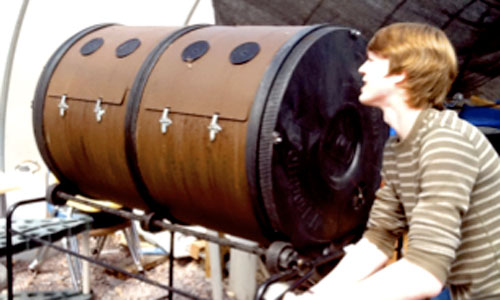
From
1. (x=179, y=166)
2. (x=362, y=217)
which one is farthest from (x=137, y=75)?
(x=362, y=217)

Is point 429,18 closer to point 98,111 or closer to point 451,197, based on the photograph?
point 98,111

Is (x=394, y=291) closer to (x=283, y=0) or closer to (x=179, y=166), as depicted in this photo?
(x=179, y=166)

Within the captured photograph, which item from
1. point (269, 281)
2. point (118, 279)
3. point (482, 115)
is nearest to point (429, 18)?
point (482, 115)

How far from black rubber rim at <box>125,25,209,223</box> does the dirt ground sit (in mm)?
2154

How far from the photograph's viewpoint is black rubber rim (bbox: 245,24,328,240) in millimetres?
A: 1590

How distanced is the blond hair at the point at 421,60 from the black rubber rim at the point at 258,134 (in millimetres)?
375

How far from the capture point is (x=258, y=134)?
158 centimetres

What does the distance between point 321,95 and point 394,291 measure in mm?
749

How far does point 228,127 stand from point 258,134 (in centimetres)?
12

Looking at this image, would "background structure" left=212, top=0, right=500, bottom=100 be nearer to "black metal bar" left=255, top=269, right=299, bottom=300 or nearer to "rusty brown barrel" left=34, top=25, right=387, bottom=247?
"rusty brown barrel" left=34, top=25, right=387, bottom=247

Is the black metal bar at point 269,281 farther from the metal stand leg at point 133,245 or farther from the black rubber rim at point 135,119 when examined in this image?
the metal stand leg at point 133,245

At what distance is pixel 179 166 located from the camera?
1.81 metres

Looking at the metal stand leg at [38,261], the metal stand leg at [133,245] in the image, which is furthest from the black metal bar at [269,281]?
the metal stand leg at [38,261]

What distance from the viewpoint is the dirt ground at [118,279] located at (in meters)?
4.10
